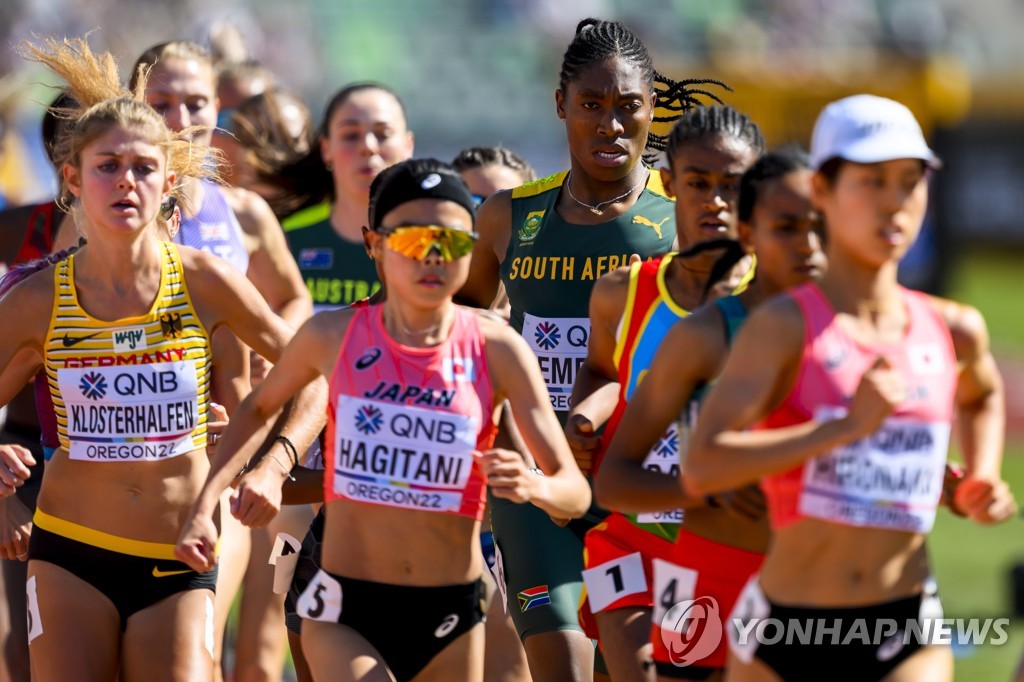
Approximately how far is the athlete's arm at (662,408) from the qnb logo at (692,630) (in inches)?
14.3

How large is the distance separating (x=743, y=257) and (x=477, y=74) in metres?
22.0

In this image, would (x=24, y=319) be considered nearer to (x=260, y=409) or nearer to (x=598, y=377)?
(x=260, y=409)

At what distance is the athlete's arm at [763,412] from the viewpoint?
3.62 m

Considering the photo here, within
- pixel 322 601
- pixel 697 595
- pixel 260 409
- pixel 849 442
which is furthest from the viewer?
pixel 260 409

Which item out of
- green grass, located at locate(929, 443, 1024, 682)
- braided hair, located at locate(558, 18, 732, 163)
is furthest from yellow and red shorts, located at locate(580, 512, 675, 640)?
green grass, located at locate(929, 443, 1024, 682)

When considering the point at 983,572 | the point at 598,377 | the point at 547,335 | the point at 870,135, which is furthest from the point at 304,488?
the point at 983,572

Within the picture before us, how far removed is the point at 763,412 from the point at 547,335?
7.25ft

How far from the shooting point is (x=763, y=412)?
150 inches

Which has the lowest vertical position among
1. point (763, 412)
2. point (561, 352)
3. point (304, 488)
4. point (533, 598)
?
point (533, 598)

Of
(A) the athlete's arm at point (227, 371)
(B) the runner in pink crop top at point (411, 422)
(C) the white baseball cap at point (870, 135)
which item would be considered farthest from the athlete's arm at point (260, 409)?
(C) the white baseball cap at point (870, 135)

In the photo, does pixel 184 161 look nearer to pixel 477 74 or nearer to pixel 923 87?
pixel 923 87

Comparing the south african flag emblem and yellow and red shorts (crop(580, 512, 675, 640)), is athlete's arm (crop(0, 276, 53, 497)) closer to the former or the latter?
the south african flag emblem

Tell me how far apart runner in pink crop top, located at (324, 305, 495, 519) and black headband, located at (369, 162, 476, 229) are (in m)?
0.35

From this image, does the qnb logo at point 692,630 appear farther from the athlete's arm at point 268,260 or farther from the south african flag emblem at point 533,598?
the athlete's arm at point 268,260
